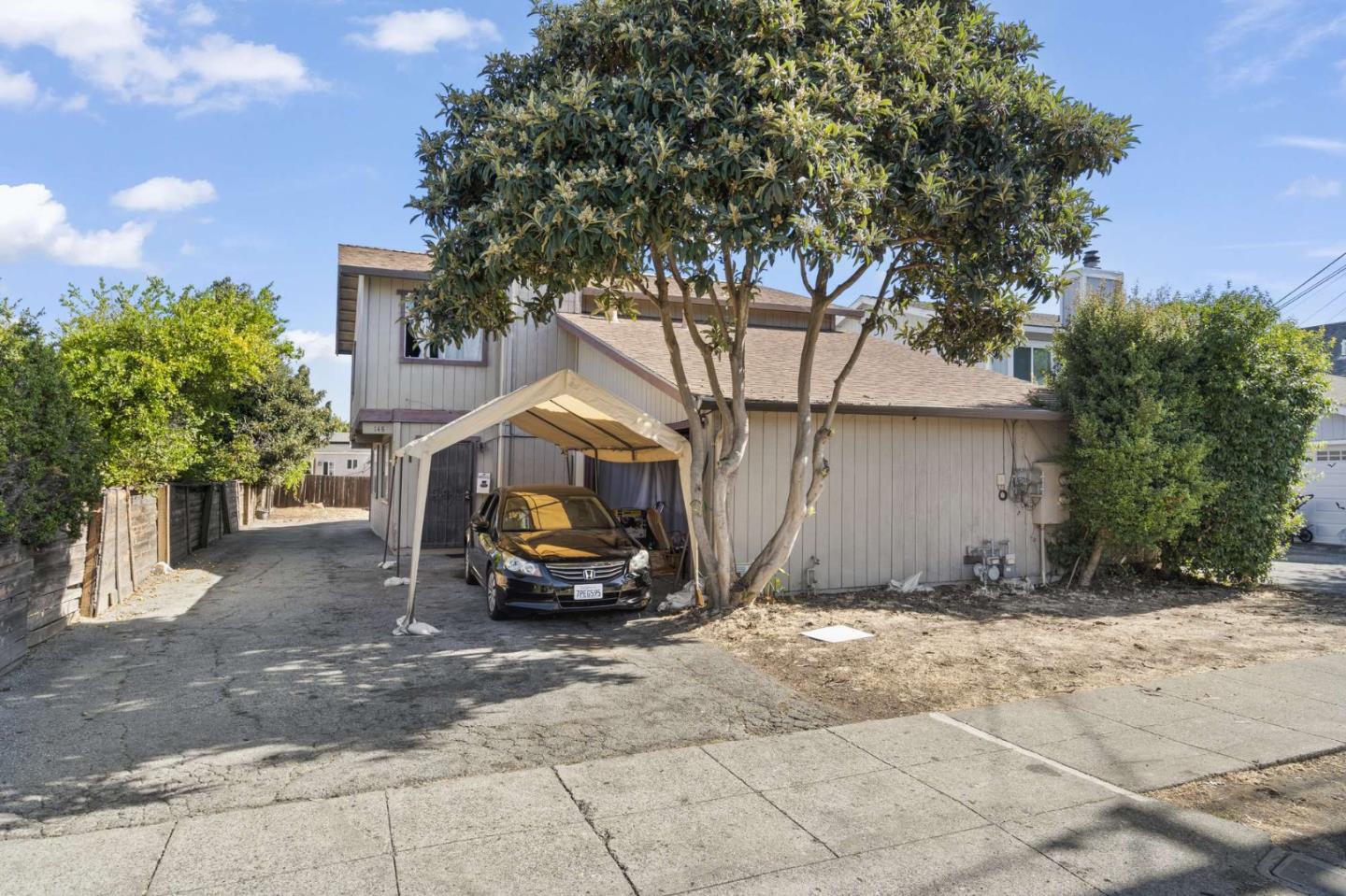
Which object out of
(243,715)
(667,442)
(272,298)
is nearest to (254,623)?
(243,715)

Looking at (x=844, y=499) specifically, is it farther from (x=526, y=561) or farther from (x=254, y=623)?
(x=254, y=623)

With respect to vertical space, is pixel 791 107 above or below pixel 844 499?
above

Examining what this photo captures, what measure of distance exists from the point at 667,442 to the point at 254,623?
5.02m

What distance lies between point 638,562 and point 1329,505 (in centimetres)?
1930

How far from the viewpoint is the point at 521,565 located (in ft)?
28.6

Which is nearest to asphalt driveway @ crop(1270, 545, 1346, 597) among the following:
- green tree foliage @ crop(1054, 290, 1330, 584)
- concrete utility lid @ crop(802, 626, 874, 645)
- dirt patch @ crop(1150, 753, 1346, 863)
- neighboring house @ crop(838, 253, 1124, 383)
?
green tree foliage @ crop(1054, 290, 1330, 584)

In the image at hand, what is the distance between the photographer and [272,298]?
16.6 metres

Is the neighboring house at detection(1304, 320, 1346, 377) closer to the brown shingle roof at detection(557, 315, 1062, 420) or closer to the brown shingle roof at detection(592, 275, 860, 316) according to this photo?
the brown shingle roof at detection(592, 275, 860, 316)

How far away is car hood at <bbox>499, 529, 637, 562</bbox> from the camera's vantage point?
29.2 feet

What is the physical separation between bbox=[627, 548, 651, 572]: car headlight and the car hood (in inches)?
3.2

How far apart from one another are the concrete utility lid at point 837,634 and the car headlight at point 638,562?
1988 mm

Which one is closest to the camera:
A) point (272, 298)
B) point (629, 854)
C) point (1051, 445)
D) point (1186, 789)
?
point (629, 854)

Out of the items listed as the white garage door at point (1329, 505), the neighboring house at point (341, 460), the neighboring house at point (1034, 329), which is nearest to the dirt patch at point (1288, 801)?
the neighboring house at point (1034, 329)

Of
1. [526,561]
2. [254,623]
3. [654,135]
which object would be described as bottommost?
[254,623]
